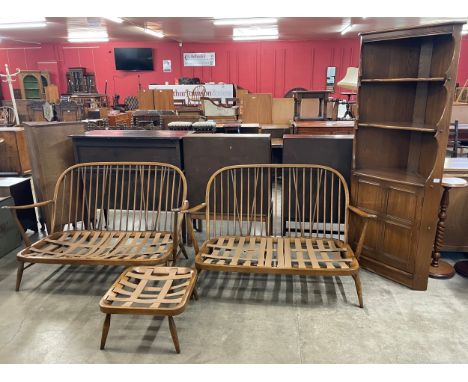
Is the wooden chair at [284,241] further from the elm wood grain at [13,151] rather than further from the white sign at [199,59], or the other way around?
the white sign at [199,59]

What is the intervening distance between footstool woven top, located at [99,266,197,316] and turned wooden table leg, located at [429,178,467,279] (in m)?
1.81

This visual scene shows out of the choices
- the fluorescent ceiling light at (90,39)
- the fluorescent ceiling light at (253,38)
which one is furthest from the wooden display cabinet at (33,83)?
the fluorescent ceiling light at (253,38)

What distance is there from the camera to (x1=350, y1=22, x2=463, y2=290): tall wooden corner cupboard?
231 cm

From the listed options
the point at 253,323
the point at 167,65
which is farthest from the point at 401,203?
the point at 167,65

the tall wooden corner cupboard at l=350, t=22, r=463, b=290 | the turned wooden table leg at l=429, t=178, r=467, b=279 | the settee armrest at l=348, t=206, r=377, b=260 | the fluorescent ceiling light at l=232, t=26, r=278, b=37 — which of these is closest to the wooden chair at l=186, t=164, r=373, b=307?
the settee armrest at l=348, t=206, r=377, b=260

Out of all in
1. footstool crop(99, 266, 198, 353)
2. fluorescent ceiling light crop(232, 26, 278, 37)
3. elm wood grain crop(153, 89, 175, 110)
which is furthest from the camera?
fluorescent ceiling light crop(232, 26, 278, 37)

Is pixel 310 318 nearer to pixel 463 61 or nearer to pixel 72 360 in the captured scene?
pixel 72 360

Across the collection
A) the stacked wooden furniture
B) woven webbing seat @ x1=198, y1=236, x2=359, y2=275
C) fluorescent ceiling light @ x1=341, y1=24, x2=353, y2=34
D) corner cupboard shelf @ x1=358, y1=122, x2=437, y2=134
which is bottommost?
woven webbing seat @ x1=198, y1=236, x2=359, y2=275

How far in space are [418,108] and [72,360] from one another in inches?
112

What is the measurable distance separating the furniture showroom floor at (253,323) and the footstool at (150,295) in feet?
0.50

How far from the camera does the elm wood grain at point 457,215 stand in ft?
9.00

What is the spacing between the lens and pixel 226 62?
35.1 ft

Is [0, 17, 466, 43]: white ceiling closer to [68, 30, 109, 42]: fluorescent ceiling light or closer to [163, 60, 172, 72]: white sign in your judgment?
[68, 30, 109, 42]: fluorescent ceiling light

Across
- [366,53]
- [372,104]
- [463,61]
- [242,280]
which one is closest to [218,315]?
[242,280]
